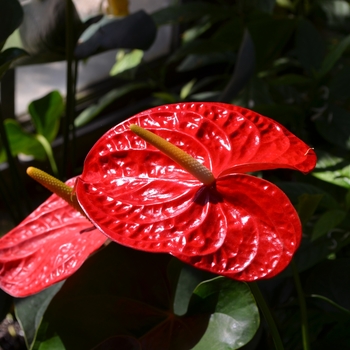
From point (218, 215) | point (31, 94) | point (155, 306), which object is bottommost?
point (31, 94)

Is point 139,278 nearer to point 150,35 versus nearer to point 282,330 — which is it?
point 282,330

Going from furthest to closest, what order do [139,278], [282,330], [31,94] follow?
[31,94]
[282,330]
[139,278]

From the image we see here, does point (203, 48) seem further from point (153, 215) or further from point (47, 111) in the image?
point (153, 215)

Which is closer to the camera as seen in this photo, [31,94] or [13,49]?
[13,49]

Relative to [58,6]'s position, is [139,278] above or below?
below

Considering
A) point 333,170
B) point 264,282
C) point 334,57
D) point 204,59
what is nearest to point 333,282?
point 264,282

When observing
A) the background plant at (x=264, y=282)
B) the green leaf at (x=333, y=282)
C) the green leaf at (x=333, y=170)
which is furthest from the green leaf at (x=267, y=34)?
the green leaf at (x=333, y=282)

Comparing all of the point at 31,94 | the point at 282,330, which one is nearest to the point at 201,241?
the point at 282,330

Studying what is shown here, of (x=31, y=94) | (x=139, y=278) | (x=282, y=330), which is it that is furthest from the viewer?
(x=31, y=94)
